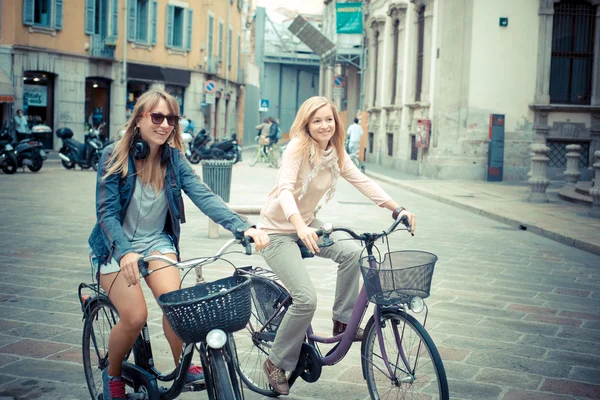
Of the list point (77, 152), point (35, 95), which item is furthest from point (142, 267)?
point (35, 95)

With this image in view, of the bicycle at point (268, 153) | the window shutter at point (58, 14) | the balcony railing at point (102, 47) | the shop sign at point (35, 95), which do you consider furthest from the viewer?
the balcony railing at point (102, 47)

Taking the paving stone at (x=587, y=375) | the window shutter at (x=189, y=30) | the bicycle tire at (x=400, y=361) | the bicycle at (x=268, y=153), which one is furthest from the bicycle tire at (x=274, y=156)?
the bicycle tire at (x=400, y=361)

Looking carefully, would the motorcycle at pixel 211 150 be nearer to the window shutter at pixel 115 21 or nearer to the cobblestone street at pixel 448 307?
the window shutter at pixel 115 21

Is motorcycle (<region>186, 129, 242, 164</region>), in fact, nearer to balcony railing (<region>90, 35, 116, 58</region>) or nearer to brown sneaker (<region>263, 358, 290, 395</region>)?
balcony railing (<region>90, 35, 116, 58</region>)

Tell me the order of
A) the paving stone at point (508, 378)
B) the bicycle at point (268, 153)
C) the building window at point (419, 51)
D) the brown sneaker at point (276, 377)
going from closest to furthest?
the brown sneaker at point (276, 377), the paving stone at point (508, 378), the building window at point (419, 51), the bicycle at point (268, 153)

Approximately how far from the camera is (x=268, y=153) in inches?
1132

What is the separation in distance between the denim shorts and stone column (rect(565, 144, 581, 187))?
16.2 meters

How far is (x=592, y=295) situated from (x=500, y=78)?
15.9 m

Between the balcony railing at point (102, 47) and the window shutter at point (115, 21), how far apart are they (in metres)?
0.44

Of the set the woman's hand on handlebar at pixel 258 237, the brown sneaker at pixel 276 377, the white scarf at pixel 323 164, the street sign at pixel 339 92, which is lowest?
the brown sneaker at pixel 276 377

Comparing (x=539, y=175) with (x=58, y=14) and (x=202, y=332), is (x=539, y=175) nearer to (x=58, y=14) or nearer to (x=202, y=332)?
(x=202, y=332)

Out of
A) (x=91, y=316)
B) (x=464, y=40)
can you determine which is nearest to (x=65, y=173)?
(x=464, y=40)

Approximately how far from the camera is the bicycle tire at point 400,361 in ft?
10.8

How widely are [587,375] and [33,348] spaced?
3.46 m
